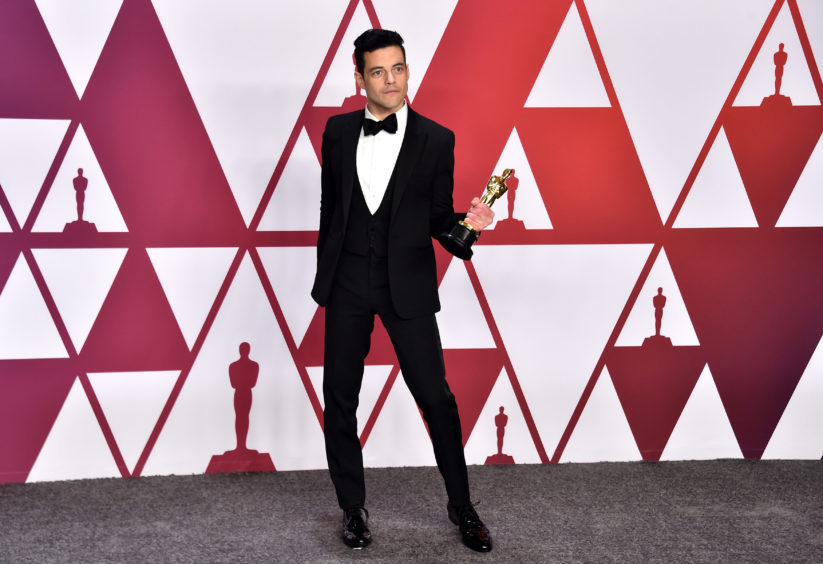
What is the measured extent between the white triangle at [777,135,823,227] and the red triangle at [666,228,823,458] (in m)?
0.04

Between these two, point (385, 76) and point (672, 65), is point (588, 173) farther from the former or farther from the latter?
point (385, 76)

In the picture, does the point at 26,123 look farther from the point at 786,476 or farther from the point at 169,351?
the point at 786,476

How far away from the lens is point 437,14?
2.99 metres

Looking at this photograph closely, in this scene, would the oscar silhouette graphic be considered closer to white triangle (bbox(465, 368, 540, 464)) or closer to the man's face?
white triangle (bbox(465, 368, 540, 464))

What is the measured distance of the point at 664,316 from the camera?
10.5 feet

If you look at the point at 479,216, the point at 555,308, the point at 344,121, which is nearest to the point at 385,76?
the point at 344,121

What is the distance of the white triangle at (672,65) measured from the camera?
10.0ft

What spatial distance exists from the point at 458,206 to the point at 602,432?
1.16m

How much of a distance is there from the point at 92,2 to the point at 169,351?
1.38 meters

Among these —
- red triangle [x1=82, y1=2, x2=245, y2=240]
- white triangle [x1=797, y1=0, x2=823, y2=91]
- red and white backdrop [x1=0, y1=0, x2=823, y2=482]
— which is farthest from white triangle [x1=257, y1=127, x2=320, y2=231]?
white triangle [x1=797, y1=0, x2=823, y2=91]

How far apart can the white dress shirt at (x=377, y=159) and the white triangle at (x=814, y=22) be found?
1.85 metres

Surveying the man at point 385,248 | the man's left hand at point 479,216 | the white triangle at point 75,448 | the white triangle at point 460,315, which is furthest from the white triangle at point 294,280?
the man's left hand at point 479,216

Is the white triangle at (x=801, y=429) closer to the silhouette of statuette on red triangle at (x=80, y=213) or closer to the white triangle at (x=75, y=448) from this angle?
the white triangle at (x=75, y=448)

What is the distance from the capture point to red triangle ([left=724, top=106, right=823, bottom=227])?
3.14 meters
